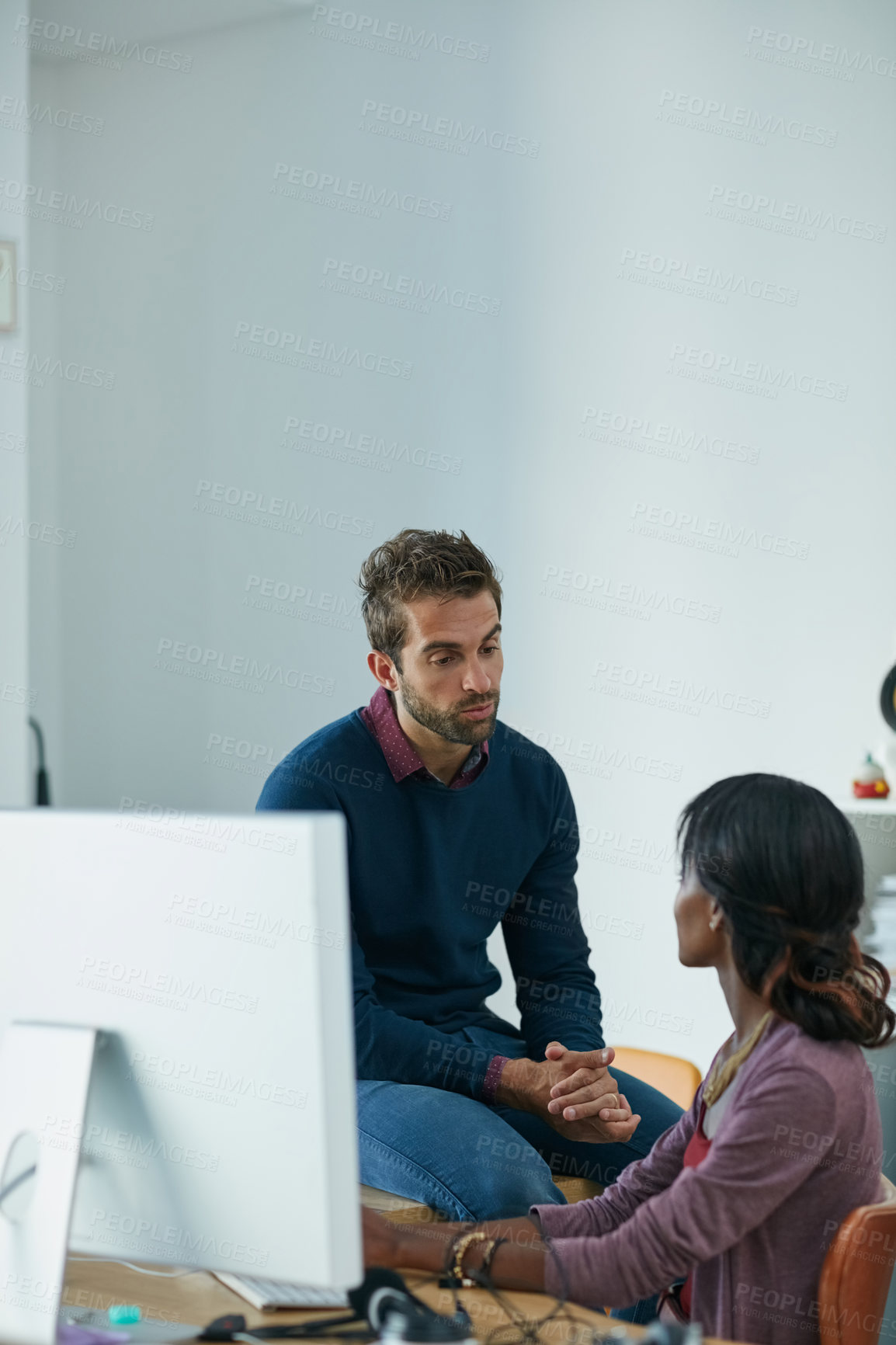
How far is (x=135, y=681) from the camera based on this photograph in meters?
3.84

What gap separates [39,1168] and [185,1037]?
16 cm

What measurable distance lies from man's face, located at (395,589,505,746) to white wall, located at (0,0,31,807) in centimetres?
136

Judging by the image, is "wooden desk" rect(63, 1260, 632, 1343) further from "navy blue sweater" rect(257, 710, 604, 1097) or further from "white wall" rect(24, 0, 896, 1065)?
"white wall" rect(24, 0, 896, 1065)

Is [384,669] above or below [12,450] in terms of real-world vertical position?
below

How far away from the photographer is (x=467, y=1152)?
162 centimetres

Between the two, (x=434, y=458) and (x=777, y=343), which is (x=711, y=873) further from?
(x=434, y=458)

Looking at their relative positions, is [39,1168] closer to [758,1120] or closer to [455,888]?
[758,1120]

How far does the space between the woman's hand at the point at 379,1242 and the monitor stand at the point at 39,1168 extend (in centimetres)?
29

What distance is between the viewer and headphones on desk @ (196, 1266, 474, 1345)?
1036mm

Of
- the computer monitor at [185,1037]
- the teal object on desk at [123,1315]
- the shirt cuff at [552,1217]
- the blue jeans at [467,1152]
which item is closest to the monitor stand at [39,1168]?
the computer monitor at [185,1037]

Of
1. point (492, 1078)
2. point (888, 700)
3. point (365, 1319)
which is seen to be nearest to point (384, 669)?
point (492, 1078)

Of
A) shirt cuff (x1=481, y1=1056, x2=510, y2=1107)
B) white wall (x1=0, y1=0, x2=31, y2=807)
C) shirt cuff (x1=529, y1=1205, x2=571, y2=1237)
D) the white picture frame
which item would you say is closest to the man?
shirt cuff (x1=481, y1=1056, x2=510, y2=1107)

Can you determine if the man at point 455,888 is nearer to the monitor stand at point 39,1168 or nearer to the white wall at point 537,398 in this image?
the monitor stand at point 39,1168

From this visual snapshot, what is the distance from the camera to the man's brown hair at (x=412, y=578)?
2.00 metres
